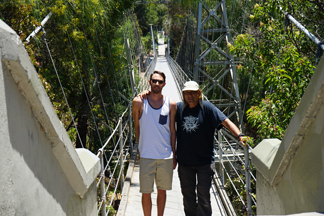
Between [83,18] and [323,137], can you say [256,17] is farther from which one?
[323,137]

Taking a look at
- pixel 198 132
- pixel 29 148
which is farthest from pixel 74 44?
pixel 29 148

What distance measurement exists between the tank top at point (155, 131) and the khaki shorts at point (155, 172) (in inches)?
1.9

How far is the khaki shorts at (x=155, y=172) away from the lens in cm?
291

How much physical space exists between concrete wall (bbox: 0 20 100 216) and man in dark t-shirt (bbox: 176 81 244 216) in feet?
3.22

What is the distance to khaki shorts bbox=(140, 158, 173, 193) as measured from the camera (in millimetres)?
2910

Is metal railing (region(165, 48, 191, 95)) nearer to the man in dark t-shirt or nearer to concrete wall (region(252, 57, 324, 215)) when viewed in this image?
the man in dark t-shirt

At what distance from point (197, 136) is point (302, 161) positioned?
960mm

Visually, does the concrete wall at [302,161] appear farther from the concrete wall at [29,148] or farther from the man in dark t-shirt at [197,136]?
the concrete wall at [29,148]

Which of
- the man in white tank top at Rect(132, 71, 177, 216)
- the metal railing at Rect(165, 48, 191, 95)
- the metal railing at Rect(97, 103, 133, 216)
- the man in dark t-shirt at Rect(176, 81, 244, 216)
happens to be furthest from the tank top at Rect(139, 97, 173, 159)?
the metal railing at Rect(165, 48, 191, 95)

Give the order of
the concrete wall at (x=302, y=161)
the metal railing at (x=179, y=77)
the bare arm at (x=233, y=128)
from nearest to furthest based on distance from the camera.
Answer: the concrete wall at (x=302, y=161) → the bare arm at (x=233, y=128) → the metal railing at (x=179, y=77)

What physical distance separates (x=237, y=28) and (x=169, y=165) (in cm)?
1227

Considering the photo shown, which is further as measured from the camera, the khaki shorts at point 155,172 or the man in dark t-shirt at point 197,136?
the khaki shorts at point 155,172

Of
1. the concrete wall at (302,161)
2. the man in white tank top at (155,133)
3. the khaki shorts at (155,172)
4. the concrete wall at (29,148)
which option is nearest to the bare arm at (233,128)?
the concrete wall at (302,161)

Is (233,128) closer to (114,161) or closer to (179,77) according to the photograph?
(114,161)
